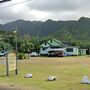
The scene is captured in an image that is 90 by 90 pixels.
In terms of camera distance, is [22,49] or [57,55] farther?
[22,49]

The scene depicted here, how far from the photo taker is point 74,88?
20.5m

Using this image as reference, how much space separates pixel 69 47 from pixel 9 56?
80615mm

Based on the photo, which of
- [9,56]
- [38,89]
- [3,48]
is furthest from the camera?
[3,48]

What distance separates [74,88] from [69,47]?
8971 cm

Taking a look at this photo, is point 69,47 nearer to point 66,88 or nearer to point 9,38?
point 9,38

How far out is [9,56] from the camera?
98.7 feet

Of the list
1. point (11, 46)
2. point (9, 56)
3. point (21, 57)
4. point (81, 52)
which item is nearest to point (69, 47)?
point (81, 52)

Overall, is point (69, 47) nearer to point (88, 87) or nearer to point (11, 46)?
point (11, 46)

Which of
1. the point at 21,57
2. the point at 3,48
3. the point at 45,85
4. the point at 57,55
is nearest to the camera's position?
the point at 45,85

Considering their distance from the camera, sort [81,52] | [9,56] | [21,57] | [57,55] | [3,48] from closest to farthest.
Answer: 1. [9,56]
2. [21,57]
3. [57,55]
4. [3,48]
5. [81,52]

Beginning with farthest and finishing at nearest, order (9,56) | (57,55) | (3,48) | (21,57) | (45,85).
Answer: (3,48) → (57,55) → (21,57) → (9,56) → (45,85)

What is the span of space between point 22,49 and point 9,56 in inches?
3121

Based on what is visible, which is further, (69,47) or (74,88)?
(69,47)

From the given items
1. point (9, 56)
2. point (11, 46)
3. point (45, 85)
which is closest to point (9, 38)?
point (11, 46)
